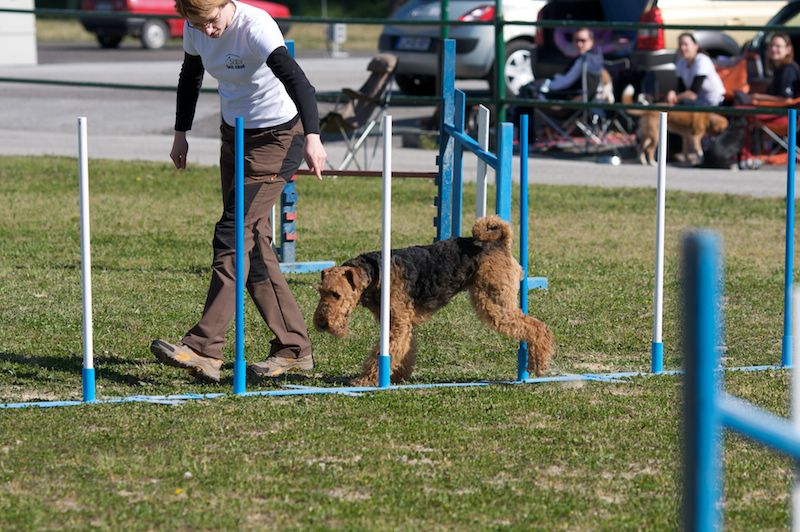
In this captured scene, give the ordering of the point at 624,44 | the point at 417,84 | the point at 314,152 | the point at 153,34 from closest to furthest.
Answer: the point at 314,152 < the point at 624,44 < the point at 417,84 < the point at 153,34

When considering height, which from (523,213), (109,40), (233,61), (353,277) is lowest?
(353,277)

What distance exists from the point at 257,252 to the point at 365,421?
1.16 metres

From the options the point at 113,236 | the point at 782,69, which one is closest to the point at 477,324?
the point at 113,236

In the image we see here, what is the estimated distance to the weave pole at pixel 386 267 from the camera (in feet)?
18.7

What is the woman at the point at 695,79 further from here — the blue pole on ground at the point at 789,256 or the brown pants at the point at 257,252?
the brown pants at the point at 257,252

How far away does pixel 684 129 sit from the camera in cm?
1452

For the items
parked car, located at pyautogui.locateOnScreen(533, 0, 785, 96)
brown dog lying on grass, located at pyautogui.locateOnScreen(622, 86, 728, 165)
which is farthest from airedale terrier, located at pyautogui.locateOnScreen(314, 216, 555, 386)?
parked car, located at pyautogui.locateOnScreen(533, 0, 785, 96)

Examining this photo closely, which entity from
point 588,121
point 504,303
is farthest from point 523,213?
point 588,121

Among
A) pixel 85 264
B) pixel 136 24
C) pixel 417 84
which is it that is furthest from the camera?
pixel 136 24

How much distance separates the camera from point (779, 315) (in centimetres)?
797

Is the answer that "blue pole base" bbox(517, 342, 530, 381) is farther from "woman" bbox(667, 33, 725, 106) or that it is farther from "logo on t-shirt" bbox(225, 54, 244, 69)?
"woman" bbox(667, 33, 725, 106)

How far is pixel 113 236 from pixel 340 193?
281 cm

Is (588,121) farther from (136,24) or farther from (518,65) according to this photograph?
(136,24)

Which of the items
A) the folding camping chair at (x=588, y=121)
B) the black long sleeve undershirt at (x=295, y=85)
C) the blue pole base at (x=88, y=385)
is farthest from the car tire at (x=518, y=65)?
the blue pole base at (x=88, y=385)
